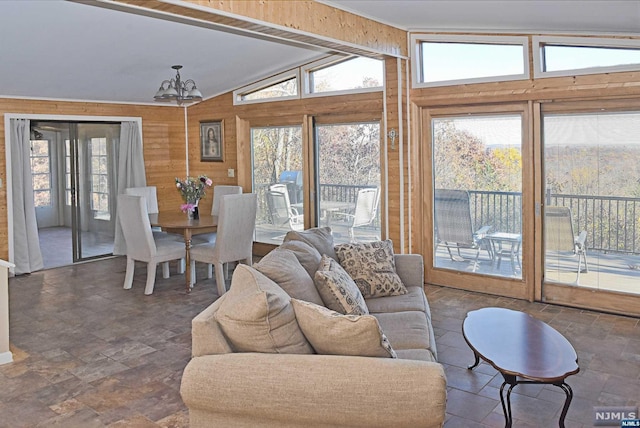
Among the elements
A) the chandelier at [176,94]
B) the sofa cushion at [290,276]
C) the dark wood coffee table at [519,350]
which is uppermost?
the chandelier at [176,94]

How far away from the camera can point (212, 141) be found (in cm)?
808

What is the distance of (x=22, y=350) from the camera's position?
13.9 feet

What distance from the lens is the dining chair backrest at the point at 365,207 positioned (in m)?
6.43

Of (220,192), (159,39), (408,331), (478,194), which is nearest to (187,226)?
(220,192)

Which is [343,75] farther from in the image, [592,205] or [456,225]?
[592,205]

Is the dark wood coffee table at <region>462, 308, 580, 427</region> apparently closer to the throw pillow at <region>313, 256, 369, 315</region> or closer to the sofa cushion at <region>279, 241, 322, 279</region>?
the throw pillow at <region>313, 256, 369, 315</region>

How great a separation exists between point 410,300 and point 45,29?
3.74 metres

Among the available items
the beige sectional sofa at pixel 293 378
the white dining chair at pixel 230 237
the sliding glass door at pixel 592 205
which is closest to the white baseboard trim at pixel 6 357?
the white dining chair at pixel 230 237

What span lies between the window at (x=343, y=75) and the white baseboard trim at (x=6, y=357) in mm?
4286

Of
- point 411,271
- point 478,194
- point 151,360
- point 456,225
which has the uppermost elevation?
point 478,194

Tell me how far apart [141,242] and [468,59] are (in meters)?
3.79

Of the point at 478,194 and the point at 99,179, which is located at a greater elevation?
the point at 99,179

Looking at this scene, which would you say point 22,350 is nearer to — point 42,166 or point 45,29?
point 45,29

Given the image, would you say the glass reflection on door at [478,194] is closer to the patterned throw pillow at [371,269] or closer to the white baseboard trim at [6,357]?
the patterned throw pillow at [371,269]
